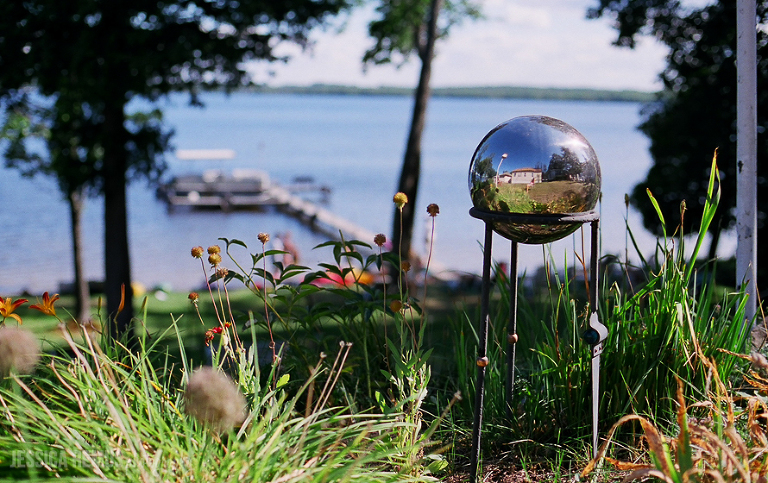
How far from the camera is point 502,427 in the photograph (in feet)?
8.15

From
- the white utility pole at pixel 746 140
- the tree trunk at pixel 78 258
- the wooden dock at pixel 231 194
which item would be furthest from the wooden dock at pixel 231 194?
the white utility pole at pixel 746 140

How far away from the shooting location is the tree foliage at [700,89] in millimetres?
8750

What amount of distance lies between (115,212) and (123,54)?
2.37 meters

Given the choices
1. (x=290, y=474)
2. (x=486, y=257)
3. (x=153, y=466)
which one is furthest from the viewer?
(x=486, y=257)

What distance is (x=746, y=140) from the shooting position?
10.1ft

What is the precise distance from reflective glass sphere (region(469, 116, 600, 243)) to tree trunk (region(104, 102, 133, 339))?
24.1 ft

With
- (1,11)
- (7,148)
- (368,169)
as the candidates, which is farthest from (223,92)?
(368,169)

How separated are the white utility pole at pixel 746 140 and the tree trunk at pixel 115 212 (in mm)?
7366

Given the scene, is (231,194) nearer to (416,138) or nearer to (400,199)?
(416,138)

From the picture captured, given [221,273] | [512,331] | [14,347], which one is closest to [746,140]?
→ [512,331]

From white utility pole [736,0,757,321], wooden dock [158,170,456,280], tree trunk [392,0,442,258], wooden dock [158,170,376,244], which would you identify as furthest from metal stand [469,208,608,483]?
wooden dock [158,170,376,244]

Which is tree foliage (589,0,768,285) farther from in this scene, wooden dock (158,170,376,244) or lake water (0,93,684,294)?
wooden dock (158,170,376,244)

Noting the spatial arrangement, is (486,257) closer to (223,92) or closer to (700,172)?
(223,92)

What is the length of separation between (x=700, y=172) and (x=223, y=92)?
721cm
